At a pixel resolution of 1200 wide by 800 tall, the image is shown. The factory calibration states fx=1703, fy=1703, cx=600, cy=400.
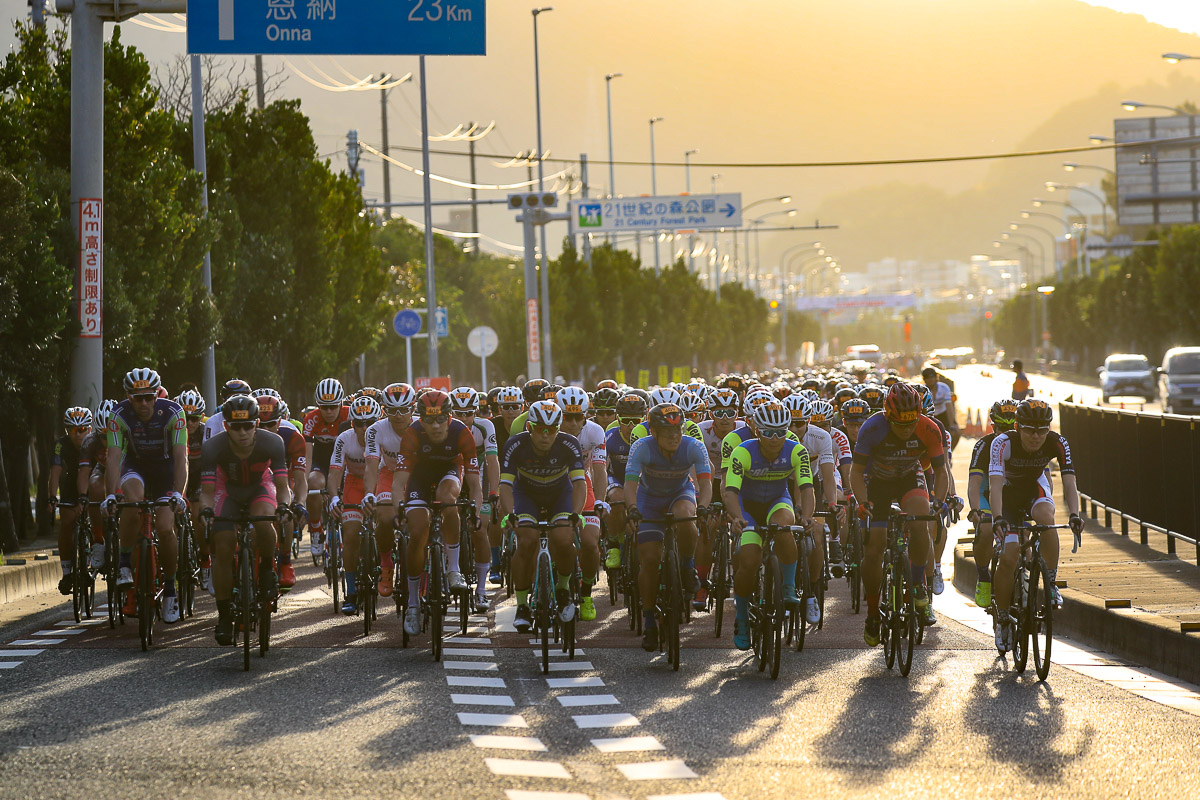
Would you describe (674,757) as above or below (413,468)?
below

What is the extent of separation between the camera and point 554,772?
7.82 metres

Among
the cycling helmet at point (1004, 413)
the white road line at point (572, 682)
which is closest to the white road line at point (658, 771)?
the white road line at point (572, 682)

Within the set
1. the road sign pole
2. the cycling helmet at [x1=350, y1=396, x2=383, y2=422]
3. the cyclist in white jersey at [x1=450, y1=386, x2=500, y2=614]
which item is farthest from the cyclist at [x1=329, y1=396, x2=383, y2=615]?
the road sign pole

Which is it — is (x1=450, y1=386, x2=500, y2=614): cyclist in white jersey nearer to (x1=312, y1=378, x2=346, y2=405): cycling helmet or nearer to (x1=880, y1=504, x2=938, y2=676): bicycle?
(x1=312, y1=378, x2=346, y2=405): cycling helmet

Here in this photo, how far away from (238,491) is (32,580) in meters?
5.66

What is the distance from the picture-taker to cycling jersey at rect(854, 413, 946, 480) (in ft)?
37.8

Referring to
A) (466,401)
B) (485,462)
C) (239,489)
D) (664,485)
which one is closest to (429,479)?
(239,489)

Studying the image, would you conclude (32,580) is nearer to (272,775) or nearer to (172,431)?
(172,431)

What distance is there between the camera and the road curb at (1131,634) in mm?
11047

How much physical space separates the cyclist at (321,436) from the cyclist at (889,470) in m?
6.92

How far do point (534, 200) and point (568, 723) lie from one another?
94.8 ft

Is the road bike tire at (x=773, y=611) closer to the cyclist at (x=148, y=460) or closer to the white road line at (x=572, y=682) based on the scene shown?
the white road line at (x=572, y=682)

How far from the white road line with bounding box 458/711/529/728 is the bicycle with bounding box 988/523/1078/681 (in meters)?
3.47

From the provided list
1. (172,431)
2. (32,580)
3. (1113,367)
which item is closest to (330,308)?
(32,580)
